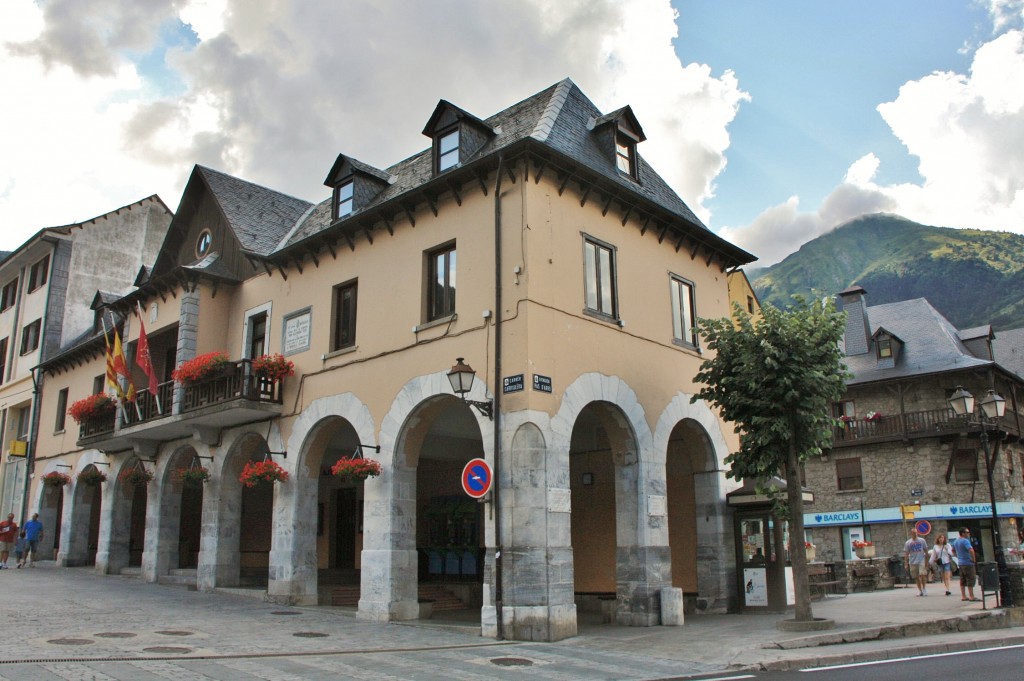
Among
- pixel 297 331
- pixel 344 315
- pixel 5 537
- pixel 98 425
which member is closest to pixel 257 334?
pixel 297 331

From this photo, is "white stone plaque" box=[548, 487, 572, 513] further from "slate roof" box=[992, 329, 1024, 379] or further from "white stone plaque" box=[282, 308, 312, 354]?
"slate roof" box=[992, 329, 1024, 379]

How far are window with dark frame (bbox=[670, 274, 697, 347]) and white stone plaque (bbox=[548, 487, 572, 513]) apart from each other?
582 centimetres

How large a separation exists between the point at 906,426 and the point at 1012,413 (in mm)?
7048

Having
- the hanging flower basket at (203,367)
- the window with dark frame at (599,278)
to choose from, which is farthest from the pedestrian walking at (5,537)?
the window with dark frame at (599,278)

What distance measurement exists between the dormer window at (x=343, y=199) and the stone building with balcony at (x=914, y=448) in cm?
2426

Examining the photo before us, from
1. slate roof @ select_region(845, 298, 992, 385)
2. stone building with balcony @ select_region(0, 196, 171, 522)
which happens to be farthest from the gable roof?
slate roof @ select_region(845, 298, 992, 385)

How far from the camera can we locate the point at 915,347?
40.4m

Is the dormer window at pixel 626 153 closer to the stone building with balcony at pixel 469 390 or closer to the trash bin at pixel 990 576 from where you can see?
the stone building with balcony at pixel 469 390

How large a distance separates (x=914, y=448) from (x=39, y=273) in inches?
1545

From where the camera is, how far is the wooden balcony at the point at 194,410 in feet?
63.5

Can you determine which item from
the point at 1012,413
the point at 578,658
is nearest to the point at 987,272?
the point at 1012,413

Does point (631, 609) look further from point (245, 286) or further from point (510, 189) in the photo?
point (245, 286)

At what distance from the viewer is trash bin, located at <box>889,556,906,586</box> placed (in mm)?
26984

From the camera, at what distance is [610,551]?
19625 mm
